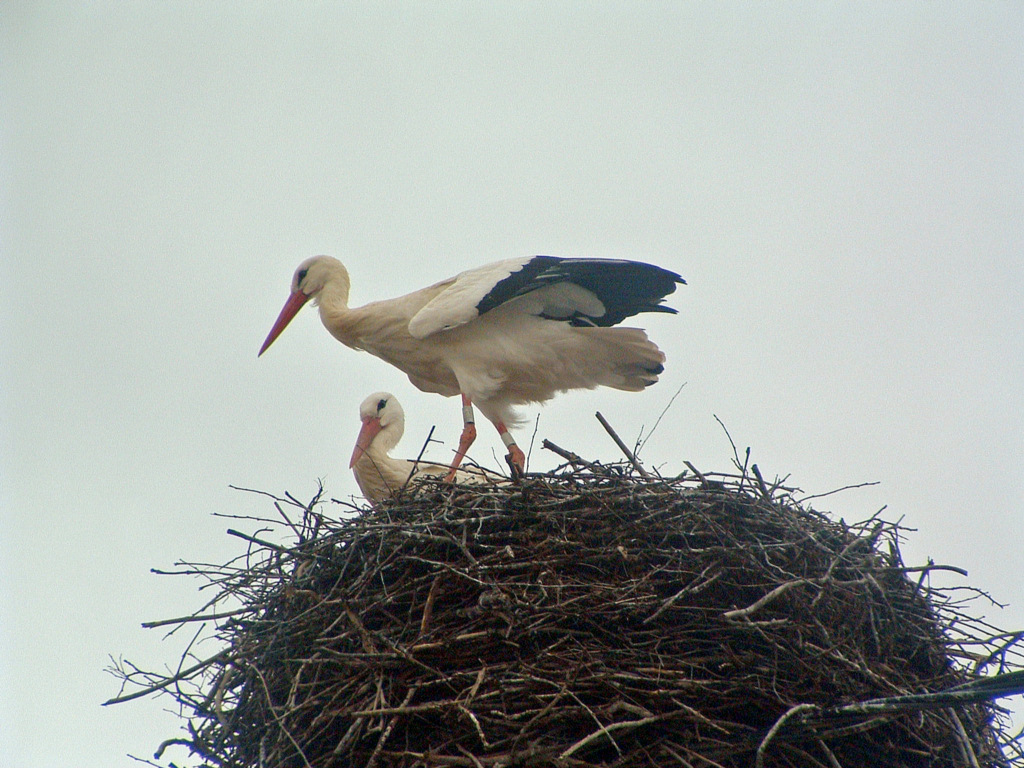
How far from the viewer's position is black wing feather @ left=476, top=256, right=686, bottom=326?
166 inches

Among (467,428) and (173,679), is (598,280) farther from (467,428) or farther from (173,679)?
(173,679)

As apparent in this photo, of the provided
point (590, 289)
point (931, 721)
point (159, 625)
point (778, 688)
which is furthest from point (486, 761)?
point (590, 289)

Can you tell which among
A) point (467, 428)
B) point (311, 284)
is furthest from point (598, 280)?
point (311, 284)

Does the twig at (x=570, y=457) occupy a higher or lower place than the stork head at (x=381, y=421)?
lower

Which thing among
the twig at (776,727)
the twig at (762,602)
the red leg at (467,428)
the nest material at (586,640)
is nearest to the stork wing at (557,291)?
the red leg at (467,428)

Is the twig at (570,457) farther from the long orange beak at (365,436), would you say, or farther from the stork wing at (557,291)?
the long orange beak at (365,436)

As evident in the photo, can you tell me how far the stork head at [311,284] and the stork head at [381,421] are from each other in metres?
0.53

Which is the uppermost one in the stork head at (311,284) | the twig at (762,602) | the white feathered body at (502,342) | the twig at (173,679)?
the stork head at (311,284)

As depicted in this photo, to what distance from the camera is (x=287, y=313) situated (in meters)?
5.33

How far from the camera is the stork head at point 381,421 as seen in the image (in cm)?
515

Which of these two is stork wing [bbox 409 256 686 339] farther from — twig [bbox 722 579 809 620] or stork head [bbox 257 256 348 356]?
twig [bbox 722 579 809 620]

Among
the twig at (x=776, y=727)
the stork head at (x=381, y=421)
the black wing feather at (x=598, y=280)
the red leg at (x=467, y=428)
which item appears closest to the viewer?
→ the twig at (x=776, y=727)

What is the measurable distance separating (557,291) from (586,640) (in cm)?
192

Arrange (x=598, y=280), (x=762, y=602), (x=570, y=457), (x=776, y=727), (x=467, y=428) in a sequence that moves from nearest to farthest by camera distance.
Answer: (x=776, y=727) → (x=762, y=602) → (x=570, y=457) → (x=598, y=280) → (x=467, y=428)
